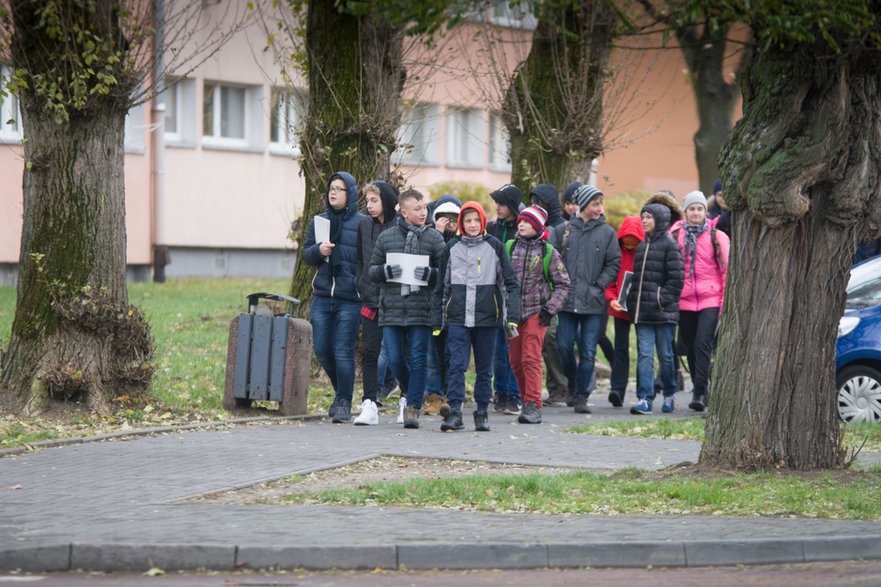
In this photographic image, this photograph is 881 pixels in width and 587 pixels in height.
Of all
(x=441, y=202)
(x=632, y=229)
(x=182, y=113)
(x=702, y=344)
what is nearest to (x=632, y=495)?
(x=702, y=344)

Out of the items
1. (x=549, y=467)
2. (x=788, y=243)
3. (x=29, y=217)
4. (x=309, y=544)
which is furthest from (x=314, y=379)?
(x=309, y=544)

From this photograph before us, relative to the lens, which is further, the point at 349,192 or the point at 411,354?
the point at 349,192

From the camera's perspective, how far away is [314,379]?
54.1 ft

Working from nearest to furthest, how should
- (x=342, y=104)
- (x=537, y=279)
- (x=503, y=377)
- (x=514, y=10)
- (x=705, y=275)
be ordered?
(x=514, y=10), (x=537, y=279), (x=503, y=377), (x=705, y=275), (x=342, y=104)

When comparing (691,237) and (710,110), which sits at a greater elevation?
(710,110)

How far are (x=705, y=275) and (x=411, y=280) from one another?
12.6ft

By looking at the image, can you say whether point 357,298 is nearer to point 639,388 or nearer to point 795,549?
point 639,388

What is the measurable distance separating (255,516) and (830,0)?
4.24 meters

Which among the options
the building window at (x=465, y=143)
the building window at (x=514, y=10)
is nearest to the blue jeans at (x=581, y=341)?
the building window at (x=514, y=10)

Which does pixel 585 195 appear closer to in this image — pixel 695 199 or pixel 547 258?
pixel 695 199

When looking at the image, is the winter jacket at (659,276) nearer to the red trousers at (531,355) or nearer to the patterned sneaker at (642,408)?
the patterned sneaker at (642,408)

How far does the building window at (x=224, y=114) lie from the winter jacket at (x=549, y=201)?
1764cm

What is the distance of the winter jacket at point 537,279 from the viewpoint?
45.5 feet

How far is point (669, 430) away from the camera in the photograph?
13383 mm
